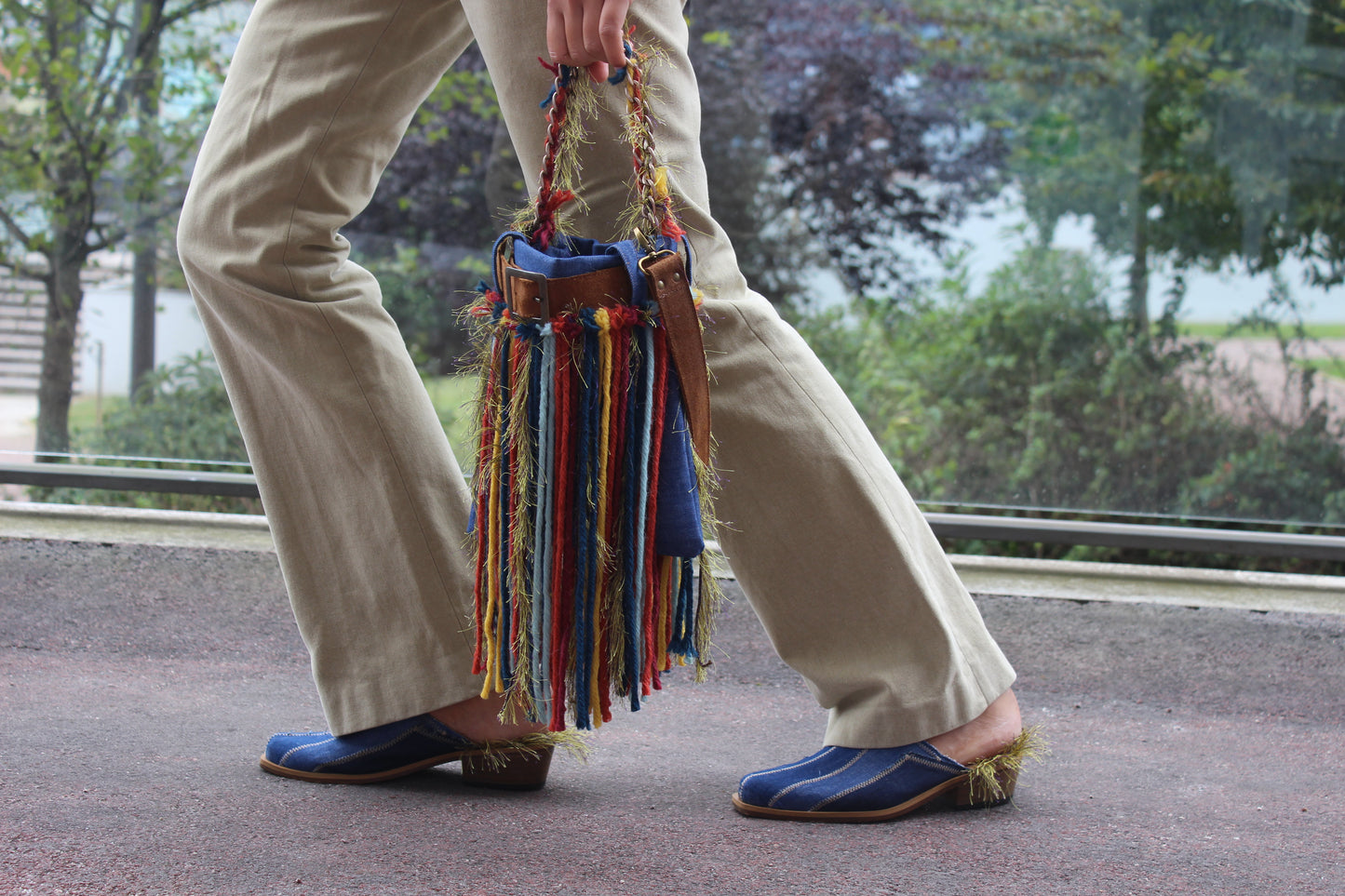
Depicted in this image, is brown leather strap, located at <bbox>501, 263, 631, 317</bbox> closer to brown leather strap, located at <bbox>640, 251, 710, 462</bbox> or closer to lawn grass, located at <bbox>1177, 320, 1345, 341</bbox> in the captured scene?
brown leather strap, located at <bbox>640, 251, 710, 462</bbox>

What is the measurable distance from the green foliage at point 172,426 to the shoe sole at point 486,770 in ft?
6.64

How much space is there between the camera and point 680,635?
1235 millimetres

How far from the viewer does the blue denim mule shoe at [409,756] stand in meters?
1.45

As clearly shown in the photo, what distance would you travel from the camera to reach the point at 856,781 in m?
1.36

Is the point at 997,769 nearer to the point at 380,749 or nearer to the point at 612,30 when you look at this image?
the point at 380,749

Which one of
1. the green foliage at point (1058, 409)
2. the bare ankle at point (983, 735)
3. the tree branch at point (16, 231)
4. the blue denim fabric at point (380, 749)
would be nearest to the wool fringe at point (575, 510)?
the blue denim fabric at point (380, 749)

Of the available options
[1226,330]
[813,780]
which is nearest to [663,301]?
[813,780]

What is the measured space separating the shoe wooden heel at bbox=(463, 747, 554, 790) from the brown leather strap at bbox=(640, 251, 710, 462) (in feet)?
1.65

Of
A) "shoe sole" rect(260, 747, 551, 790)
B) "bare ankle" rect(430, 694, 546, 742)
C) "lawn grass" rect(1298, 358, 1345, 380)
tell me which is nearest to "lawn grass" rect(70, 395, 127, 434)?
"shoe sole" rect(260, 747, 551, 790)

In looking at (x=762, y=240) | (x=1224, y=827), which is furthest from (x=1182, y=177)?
(x=1224, y=827)

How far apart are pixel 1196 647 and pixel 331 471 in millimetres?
1700

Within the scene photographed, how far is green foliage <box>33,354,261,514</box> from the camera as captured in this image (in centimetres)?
328

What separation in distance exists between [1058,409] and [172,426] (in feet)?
8.27

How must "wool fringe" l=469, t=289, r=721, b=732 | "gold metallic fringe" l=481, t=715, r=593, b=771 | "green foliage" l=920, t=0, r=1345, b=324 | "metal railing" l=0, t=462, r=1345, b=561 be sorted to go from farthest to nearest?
"green foliage" l=920, t=0, r=1345, b=324 → "metal railing" l=0, t=462, r=1345, b=561 → "gold metallic fringe" l=481, t=715, r=593, b=771 → "wool fringe" l=469, t=289, r=721, b=732
